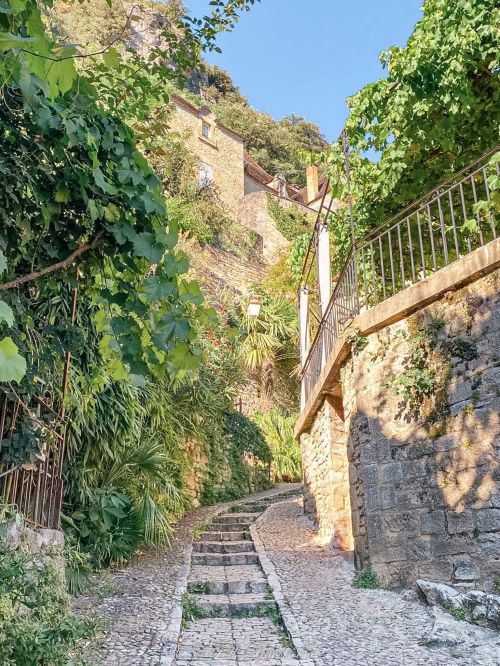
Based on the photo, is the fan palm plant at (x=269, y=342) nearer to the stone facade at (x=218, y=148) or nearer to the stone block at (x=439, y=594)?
the stone facade at (x=218, y=148)

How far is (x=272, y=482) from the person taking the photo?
1408 cm

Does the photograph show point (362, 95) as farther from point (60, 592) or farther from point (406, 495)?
point (60, 592)

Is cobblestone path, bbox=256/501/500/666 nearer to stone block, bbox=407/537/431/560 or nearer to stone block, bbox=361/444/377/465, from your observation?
stone block, bbox=407/537/431/560

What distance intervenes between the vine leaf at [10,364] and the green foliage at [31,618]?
180 centimetres

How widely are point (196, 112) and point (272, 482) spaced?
60.6ft

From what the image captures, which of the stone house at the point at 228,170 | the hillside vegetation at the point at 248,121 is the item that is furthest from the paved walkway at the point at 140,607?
the hillside vegetation at the point at 248,121

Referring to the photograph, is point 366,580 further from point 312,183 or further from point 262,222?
point 312,183

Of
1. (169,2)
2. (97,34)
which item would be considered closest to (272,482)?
(97,34)

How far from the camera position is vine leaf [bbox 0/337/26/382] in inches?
55.1

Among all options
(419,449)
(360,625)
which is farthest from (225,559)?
(419,449)

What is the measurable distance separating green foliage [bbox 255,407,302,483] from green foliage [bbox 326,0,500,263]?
751 cm

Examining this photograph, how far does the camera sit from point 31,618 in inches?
120

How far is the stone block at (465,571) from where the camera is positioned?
4520mm

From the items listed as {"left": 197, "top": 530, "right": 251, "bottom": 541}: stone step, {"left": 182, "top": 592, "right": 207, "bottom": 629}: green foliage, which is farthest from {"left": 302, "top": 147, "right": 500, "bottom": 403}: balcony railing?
{"left": 182, "top": 592, "right": 207, "bottom": 629}: green foliage
